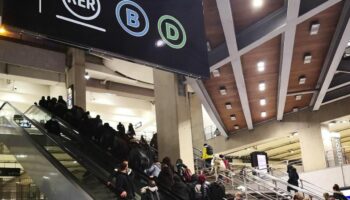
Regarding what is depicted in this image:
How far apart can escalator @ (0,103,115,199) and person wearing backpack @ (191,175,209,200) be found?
202cm

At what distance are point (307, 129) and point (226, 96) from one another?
7177 mm

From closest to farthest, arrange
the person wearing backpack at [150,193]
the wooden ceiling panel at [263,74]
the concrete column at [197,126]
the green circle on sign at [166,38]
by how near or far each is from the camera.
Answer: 1. the green circle on sign at [166,38]
2. the person wearing backpack at [150,193]
3. the wooden ceiling panel at [263,74]
4. the concrete column at [197,126]

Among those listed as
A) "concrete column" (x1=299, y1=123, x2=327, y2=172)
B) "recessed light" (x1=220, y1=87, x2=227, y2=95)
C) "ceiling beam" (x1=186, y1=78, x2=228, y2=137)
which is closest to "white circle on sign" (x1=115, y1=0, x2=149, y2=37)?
"ceiling beam" (x1=186, y1=78, x2=228, y2=137)

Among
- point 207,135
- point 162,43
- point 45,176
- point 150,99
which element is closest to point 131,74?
point 150,99

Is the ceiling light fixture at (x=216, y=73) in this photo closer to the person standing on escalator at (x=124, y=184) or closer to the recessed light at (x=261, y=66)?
the recessed light at (x=261, y=66)

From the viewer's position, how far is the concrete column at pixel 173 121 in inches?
590

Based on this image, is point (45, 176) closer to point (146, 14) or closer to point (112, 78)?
point (146, 14)

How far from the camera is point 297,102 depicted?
22.7m

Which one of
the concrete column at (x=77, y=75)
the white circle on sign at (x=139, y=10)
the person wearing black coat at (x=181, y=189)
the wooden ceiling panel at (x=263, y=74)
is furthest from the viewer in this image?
the concrete column at (x=77, y=75)

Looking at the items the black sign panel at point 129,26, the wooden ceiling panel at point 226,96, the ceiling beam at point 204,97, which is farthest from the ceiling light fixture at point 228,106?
the black sign panel at point 129,26

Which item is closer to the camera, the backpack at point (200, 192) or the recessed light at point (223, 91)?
the backpack at point (200, 192)

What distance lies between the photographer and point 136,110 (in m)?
35.3

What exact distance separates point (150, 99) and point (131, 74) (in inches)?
265

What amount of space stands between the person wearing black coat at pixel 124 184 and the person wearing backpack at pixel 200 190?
180 centimetres
